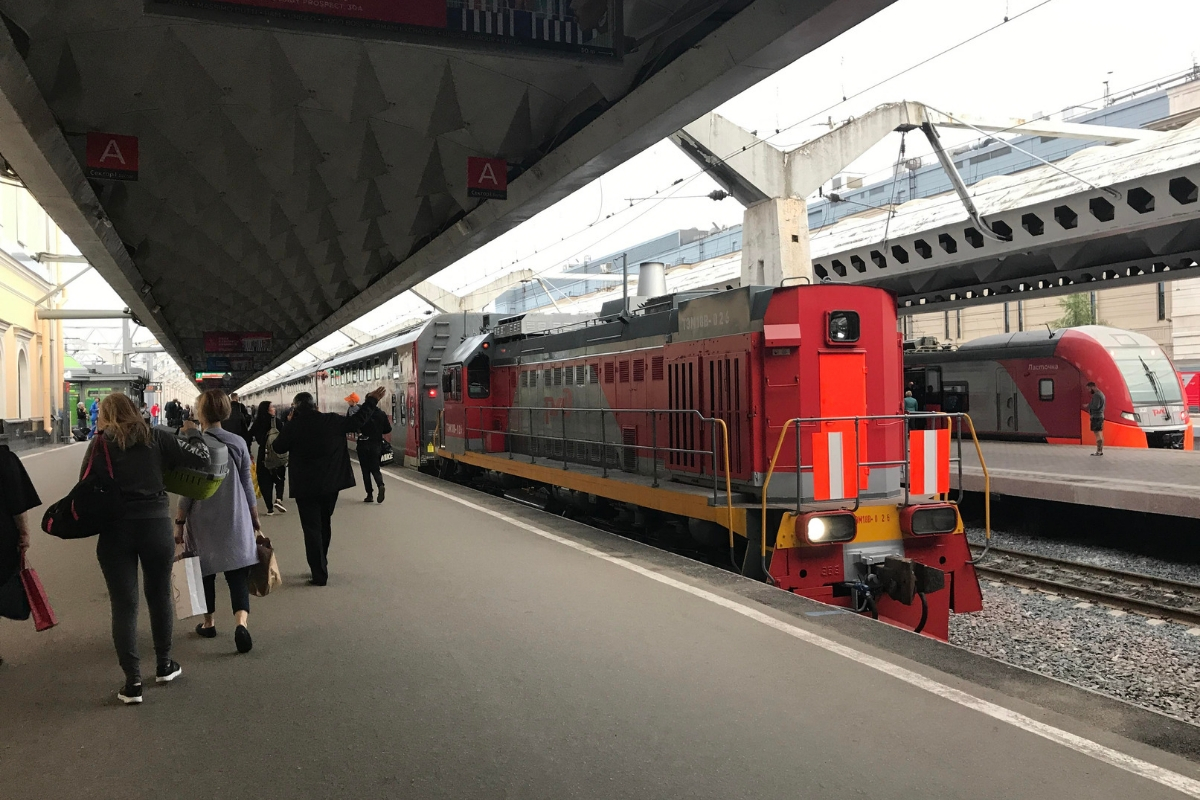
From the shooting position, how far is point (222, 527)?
5.27 metres

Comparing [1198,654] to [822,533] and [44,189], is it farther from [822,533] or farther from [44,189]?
[44,189]

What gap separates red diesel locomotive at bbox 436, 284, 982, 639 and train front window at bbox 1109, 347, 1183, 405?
12.9 meters

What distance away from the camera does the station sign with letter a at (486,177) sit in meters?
8.41

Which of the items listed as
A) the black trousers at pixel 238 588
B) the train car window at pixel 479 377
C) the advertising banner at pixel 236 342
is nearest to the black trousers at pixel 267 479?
the train car window at pixel 479 377

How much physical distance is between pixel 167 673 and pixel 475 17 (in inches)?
160

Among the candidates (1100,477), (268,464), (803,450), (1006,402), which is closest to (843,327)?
(803,450)

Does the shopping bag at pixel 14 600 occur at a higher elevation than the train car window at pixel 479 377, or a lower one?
lower

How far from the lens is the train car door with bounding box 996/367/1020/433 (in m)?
19.8

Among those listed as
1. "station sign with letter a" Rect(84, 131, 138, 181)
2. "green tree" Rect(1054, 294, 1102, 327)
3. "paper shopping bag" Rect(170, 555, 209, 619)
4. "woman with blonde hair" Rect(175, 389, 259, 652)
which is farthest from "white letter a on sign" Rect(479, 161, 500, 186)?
"green tree" Rect(1054, 294, 1102, 327)

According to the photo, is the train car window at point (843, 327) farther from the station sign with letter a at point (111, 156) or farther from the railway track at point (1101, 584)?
the station sign with letter a at point (111, 156)

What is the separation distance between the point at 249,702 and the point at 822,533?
176 inches

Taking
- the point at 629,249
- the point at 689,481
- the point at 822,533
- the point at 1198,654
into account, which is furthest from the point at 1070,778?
the point at 629,249

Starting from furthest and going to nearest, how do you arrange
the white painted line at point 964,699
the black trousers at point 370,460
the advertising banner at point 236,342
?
1. the advertising banner at point 236,342
2. the black trousers at point 370,460
3. the white painted line at point 964,699

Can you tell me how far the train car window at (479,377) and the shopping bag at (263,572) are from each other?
362 inches
